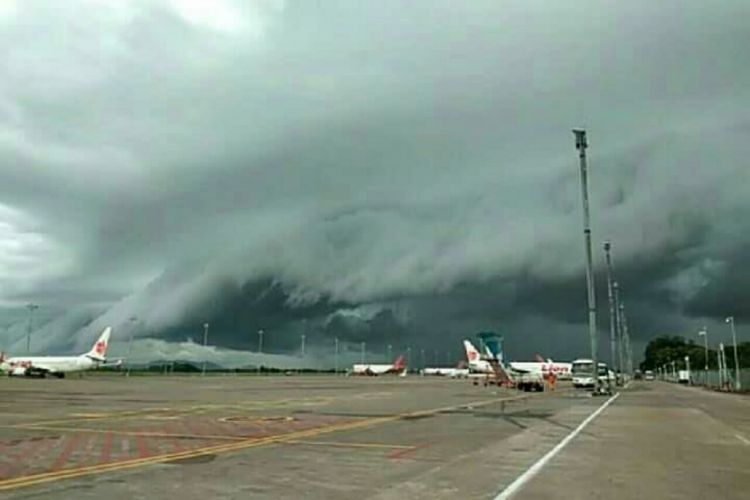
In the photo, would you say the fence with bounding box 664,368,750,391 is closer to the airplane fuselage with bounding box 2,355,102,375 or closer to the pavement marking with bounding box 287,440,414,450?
the pavement marking with bounding box 287,440,414,450

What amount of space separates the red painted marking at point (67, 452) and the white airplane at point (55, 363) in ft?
348

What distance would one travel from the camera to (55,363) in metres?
121

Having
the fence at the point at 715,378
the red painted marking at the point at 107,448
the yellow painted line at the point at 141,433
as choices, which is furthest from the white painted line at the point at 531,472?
the fence at the point at 715,378

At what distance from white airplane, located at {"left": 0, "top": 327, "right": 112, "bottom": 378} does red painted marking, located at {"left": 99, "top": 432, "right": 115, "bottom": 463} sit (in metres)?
106

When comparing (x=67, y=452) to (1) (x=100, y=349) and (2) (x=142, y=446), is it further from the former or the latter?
(1) (x=100, y=349)

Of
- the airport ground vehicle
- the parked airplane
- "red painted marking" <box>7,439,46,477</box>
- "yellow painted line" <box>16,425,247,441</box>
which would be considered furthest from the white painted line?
the airport ground vehicle

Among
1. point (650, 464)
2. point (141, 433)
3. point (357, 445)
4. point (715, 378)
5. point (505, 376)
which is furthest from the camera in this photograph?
point (715, 378)

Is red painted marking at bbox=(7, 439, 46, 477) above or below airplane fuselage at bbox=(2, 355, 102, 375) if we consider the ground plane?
below

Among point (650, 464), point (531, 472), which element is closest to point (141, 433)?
point (531, 472)

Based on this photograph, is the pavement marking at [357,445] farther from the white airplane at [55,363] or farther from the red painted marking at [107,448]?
the white airplane at [55,363]

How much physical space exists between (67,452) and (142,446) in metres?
1.83

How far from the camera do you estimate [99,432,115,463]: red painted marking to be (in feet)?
52.9

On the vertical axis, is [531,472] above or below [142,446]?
below

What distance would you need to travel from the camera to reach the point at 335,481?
520 inches
